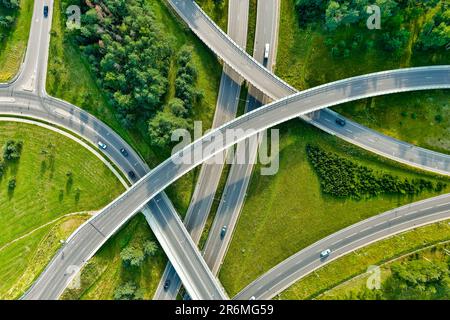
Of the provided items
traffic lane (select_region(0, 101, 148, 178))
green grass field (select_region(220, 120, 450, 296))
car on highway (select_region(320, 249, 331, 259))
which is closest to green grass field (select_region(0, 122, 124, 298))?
traffic lane (select_region(0, 101, 148, 178))

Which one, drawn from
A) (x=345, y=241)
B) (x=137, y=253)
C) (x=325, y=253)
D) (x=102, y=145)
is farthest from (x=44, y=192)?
(x=345, y=241)

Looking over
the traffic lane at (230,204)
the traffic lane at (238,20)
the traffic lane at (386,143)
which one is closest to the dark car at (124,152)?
the traffic lane at (230,204)

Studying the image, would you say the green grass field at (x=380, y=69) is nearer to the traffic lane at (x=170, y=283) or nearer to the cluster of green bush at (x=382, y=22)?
the cluster of green bush at (x=382, y=22)

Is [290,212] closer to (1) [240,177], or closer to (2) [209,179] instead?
(1) [240,177]

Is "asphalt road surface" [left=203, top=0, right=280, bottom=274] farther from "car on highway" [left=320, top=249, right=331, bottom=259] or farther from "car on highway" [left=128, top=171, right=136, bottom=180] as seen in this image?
"car on highway" [left=128, top=171, right=136, bottom=180]

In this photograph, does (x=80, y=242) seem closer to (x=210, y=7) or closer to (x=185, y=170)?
(x=185, y=170)

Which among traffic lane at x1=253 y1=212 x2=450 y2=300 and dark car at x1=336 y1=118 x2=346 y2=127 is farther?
traffic lane at x1=253 y1=212 x2=450 y2=300
